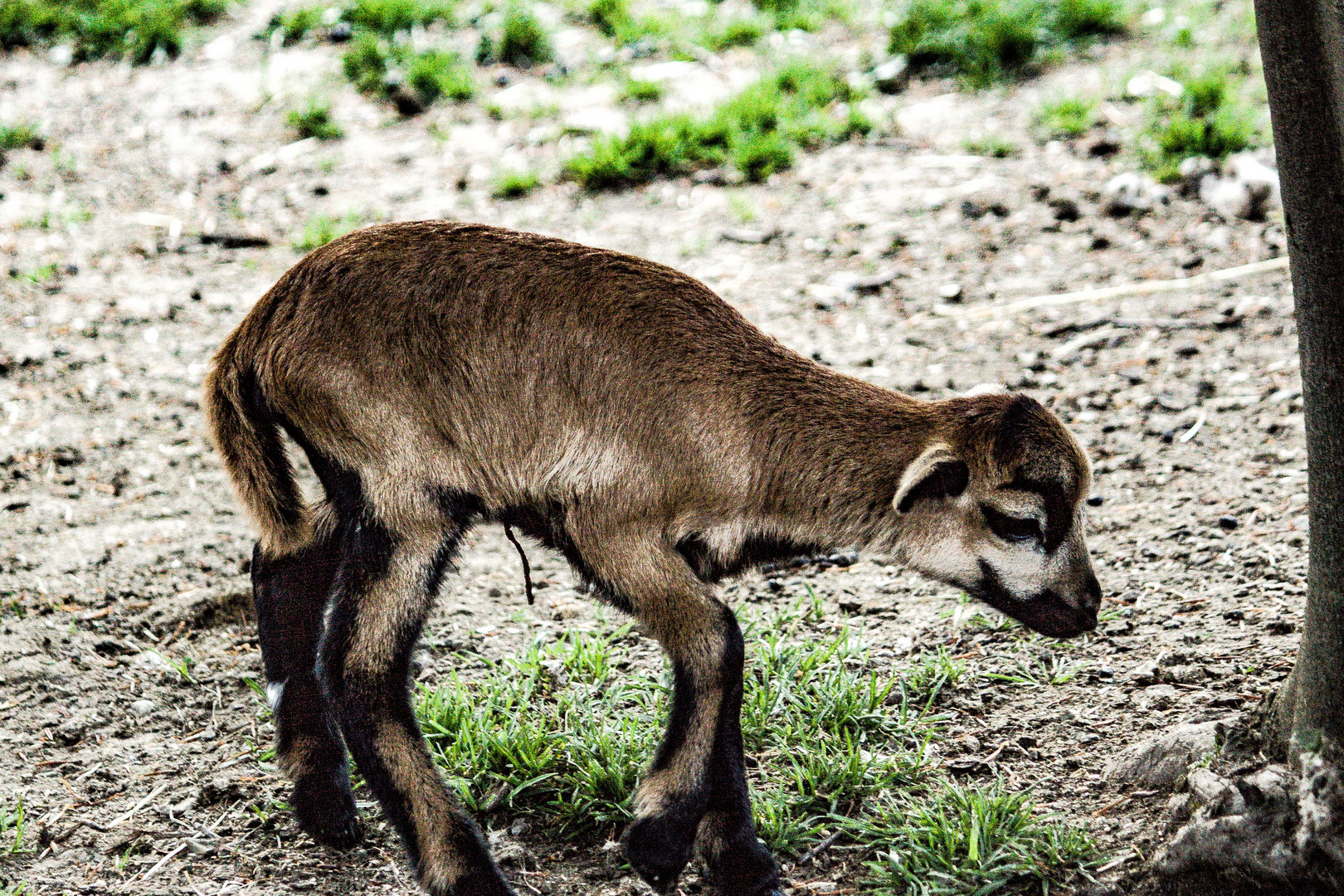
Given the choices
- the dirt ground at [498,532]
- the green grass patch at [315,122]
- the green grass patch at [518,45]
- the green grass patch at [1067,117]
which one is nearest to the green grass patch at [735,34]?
the green grass patch at [518,45]

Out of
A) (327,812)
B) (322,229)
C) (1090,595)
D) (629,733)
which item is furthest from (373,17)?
(1090,595)

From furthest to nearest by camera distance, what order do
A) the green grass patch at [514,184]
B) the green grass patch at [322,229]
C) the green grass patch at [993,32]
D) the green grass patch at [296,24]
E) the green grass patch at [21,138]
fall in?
1. the green grass patch at [296,24]
2. the green grass patch at [993,32]
3. the green grass patch at [21,138]
4. the green grass patch at [514,184]
5. the green grass patch at [322,229]

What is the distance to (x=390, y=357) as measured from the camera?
3846mm

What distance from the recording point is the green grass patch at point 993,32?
368 inches

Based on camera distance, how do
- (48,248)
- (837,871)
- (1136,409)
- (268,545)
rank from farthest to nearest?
(48,248), (1136,409), (268,545), (837,871)

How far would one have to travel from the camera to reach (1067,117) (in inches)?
337

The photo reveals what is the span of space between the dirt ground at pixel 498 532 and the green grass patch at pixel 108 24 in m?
0.25

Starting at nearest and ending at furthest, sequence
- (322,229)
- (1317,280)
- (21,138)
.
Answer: (1317,280), (322,229), (21,138)

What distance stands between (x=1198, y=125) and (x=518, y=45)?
4.87 metres

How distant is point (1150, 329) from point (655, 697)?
3.59 m

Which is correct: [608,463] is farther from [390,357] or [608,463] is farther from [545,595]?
[545,595]

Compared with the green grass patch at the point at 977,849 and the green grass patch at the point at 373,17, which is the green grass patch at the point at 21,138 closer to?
the green grass patch at the point at 373,17

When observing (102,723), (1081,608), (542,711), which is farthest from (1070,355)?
(102,723)

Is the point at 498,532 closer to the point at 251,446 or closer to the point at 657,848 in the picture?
the point at 251,446
